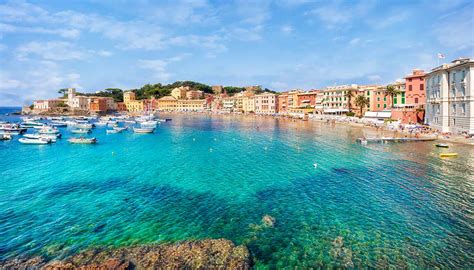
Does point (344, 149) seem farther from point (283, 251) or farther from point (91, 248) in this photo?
point (91, 248)

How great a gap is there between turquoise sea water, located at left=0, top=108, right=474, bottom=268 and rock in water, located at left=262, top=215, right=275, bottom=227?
0.35 metres

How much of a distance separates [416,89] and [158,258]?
73.9 metres

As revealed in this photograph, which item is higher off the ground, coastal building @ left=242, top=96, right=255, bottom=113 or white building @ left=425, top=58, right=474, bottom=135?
coastal building @ left=242, top=96, right=255, bottom=113

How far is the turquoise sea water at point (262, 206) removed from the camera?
14094mm

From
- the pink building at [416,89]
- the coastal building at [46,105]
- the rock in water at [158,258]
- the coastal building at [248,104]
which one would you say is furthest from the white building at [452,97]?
the coastal building at [46,105]

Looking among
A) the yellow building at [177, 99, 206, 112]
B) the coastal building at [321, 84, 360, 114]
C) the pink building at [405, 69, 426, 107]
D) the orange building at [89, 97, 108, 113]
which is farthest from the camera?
the yellow building at [177, 99, 206, 112]

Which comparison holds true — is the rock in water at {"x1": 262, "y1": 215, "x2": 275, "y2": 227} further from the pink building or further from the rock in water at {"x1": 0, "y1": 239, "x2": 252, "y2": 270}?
the pink building

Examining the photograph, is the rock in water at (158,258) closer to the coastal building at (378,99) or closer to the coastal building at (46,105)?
the coastal building at (378,99)

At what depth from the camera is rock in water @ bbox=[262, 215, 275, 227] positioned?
16600 mm

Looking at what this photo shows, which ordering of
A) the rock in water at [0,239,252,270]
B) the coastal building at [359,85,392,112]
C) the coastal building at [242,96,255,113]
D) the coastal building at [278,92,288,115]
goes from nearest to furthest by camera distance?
the rock in water at [0,239,252,270] → the coastal building at [359,85,392,112] → the coastal building at [278,92,288,115] → the coastal building at [242,96,255,113]

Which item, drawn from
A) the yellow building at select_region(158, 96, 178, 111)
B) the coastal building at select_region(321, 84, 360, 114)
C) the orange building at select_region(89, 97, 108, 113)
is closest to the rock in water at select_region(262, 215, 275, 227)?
the coastal building at select_region(321, 84, 360, 114)

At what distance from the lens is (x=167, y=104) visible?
19012 cm

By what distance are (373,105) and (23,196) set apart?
3704 inches

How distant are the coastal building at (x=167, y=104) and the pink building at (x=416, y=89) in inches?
5736
